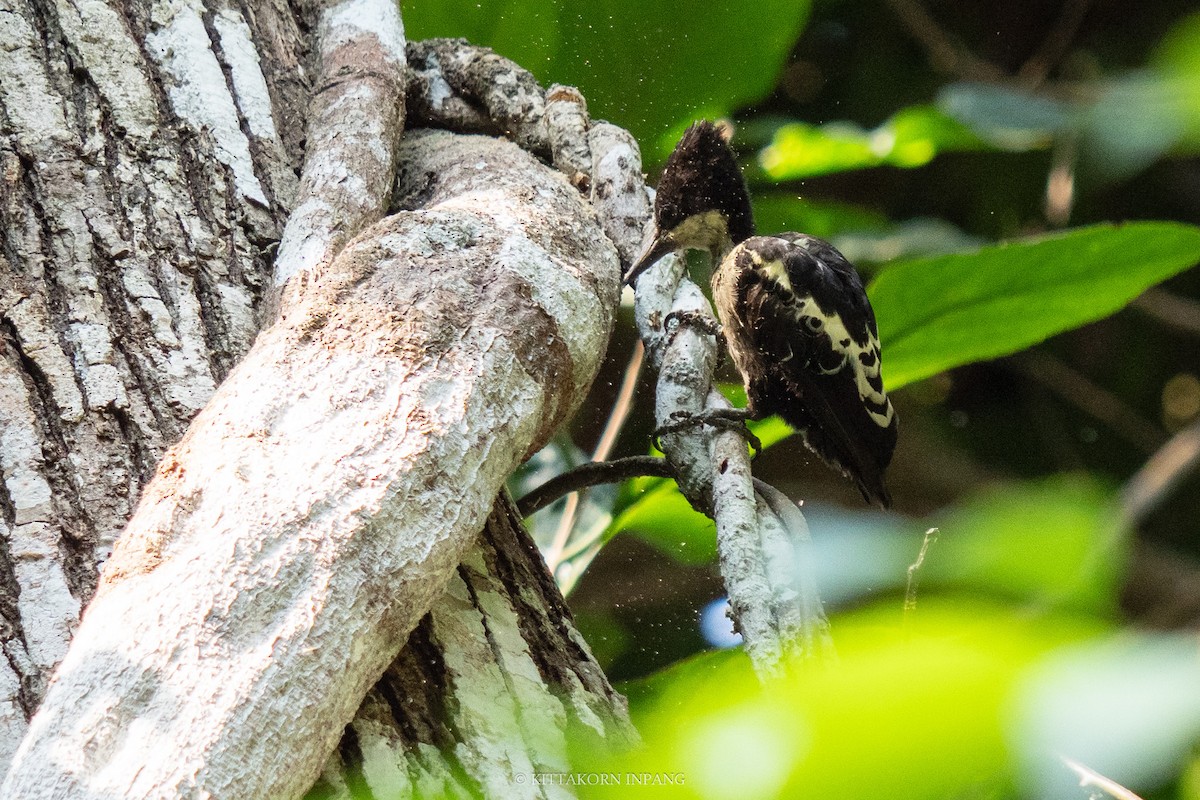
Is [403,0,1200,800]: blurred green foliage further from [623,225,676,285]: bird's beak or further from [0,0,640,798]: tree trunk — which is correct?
[623,225,676,285]: bird's beak

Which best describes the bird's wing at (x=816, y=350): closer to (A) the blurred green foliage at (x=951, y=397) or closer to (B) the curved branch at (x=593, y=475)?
(A) the blurred green foliage at (x=951, y=397)

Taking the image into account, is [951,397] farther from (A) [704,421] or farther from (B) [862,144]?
(A) [704,421]

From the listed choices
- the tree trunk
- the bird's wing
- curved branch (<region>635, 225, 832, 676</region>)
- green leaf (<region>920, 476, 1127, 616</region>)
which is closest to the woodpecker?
the bird's wing

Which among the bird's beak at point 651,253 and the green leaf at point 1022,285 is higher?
the bird's beak at point 651,253

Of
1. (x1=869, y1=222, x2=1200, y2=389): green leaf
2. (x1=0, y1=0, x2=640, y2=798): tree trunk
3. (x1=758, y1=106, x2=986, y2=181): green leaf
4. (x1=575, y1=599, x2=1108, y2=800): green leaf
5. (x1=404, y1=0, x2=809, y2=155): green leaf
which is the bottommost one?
(x1=575, y1=599, x2=1108, y2=800): green leaf

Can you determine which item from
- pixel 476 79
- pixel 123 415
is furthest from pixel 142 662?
pixel 476 79

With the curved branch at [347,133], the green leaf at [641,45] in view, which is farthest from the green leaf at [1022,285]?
the curved branch at [347,133]
